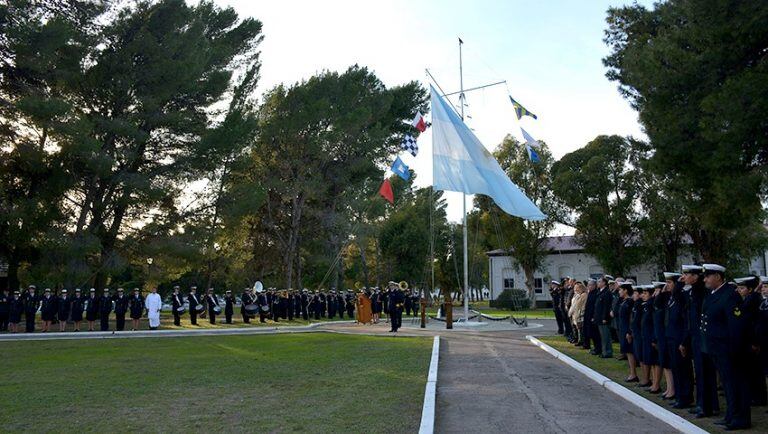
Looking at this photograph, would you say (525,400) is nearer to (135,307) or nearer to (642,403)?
(642,403)

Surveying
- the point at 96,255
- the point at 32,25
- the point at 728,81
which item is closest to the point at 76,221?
the point at 96,255

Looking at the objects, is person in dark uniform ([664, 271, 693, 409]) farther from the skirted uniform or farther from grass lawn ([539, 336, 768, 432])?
the skirted uniform

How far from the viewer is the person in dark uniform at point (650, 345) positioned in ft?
31.0

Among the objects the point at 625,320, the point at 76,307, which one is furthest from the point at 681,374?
the point at 76,307

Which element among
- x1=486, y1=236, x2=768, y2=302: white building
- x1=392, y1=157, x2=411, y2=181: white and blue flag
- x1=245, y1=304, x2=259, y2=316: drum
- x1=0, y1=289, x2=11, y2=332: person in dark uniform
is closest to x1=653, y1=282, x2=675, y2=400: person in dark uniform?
x1=392, y1=157, x2=411, y2=181: white and blue flag

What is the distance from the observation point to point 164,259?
2980 cm

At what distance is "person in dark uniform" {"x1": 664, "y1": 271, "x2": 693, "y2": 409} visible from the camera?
27.3ft

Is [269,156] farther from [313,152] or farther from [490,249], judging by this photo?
[490,249]

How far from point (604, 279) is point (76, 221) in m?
24.0

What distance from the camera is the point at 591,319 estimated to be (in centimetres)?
1456

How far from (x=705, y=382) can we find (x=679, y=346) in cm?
66

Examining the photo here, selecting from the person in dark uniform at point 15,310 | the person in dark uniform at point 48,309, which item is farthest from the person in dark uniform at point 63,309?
the person in dark uniform at point 15,310

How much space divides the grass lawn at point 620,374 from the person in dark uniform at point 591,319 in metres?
0.29

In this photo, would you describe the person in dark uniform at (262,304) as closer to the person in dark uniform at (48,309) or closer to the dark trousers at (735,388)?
the person in dark uniform at (48,309)
